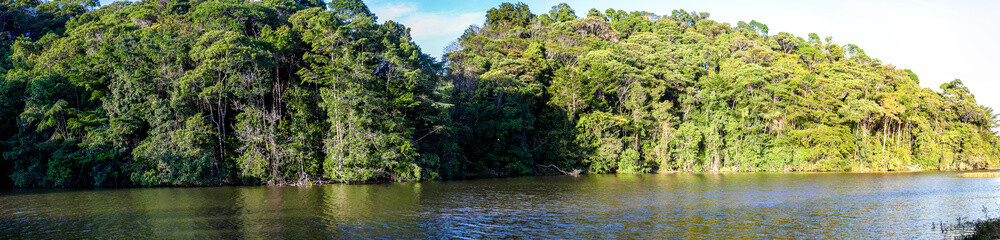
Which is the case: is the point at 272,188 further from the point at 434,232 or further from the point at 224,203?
the point at 434,232

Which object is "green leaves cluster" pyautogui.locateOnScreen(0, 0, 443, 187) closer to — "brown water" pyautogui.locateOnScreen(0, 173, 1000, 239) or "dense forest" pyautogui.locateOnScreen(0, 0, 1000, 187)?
"dense forest" pyautogui.locateOnScreen(0, 0, 1000, 187)

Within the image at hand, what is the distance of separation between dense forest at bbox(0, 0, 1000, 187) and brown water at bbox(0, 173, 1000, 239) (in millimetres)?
4176

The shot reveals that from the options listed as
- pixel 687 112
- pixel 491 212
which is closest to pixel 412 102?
pixel 491 212

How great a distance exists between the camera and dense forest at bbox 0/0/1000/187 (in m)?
35.3

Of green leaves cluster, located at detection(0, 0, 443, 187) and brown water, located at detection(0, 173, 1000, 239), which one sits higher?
green leaves cluster, located at detection(0, 0, 443, 187)

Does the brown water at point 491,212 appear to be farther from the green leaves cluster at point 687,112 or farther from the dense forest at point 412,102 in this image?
the green leaves cluster at point 687,112

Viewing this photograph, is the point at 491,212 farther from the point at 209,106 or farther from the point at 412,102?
the point at 209,106

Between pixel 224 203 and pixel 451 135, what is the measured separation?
20.9m

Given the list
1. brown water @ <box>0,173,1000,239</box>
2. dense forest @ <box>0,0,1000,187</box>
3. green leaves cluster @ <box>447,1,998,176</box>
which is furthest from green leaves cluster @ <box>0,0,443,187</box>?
green leaves cluster @ <box>447,1,998,176</box>

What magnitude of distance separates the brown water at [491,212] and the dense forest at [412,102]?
13.7ft

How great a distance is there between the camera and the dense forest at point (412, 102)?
35.3 metres

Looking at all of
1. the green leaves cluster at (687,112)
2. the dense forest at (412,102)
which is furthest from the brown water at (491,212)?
the green leaves cluster at (687,112)

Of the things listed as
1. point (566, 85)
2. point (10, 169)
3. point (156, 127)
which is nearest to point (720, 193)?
point (566, 85)

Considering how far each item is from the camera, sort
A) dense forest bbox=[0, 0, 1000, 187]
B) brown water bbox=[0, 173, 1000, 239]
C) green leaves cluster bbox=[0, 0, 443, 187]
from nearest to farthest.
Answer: brown water bbox=[0, 173, 1000, 239], green leaves cluster bbox=[0, 0, 443, 187], dense forest bbox=[0, 0, 1000, 187]
